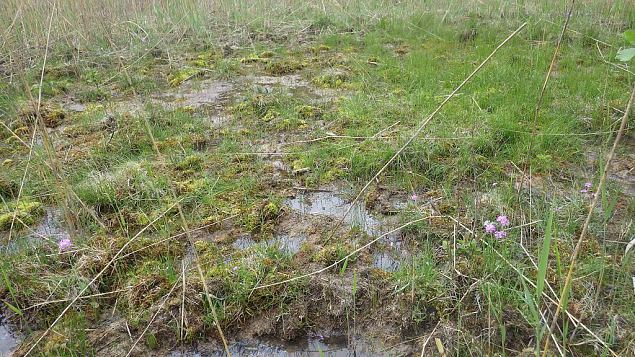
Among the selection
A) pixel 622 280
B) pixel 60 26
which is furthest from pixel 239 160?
pixel 60 26

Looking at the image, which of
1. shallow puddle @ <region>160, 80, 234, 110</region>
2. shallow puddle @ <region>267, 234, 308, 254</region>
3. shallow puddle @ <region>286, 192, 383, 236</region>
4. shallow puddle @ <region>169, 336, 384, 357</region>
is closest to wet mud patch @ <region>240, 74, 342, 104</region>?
shallow puddle @ <region>160, 80, 234, 110</region>

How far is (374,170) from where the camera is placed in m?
3.28

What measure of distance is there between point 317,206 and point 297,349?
1.11 m

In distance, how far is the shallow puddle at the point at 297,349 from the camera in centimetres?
197

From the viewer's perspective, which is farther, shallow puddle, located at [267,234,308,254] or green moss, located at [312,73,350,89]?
green moss, located at [312,73,350,89]

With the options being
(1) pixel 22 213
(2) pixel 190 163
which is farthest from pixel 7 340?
(2) pixel 190 163

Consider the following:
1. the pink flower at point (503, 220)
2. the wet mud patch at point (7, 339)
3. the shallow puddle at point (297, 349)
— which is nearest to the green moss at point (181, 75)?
the wet mud patch at point (7, 339)

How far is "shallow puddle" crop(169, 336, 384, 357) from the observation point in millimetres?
1975

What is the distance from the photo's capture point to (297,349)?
2018 mm

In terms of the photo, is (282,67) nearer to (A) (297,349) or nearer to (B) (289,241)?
(B) (289,241)

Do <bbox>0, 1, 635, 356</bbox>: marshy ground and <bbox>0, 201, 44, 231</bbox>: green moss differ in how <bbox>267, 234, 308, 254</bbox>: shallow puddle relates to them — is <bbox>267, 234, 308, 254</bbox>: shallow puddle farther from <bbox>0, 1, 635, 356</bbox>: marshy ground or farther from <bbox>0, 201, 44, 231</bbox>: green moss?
<bbox>0, 201, 44, 231</bbox>: green moss

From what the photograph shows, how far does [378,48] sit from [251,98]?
2.24 metres

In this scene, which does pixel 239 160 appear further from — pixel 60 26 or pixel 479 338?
pixel 60 26

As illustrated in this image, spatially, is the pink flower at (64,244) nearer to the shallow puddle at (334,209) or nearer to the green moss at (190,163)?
the green moss at (190,163)
